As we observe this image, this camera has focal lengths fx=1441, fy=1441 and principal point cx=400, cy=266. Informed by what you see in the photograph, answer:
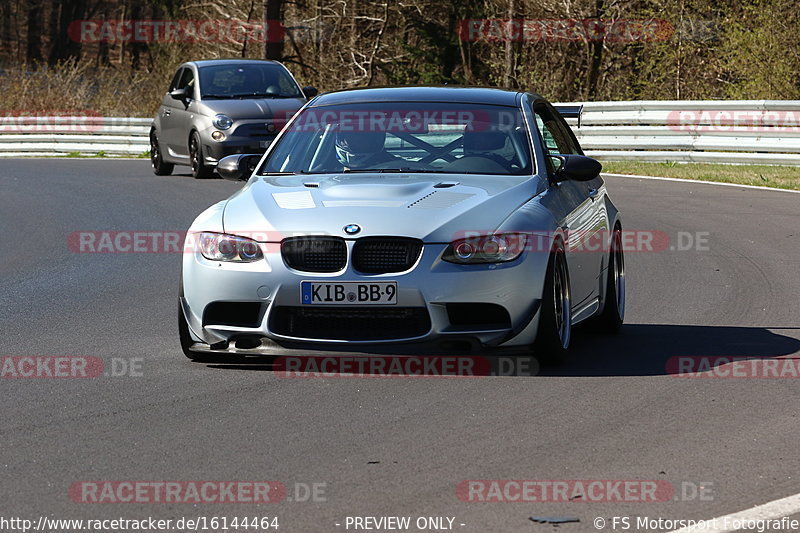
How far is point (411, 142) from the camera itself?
8.46m

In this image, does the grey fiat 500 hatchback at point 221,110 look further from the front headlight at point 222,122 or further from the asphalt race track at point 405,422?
the asphalt race track at point 405,422

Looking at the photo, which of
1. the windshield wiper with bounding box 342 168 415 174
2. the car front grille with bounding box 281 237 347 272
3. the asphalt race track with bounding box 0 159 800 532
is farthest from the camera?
the windshield wiper with bounding box 342 168 415 174

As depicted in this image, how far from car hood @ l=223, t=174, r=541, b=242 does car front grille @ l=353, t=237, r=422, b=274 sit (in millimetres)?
44

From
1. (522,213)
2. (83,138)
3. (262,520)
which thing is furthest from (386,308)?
(83,138)

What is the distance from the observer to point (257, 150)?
2148 cm

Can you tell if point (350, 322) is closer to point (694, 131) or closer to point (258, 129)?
point (258, 129)

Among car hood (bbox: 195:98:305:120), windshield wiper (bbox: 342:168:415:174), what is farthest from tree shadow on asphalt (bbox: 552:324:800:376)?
car hood (bbox: 195:98:305:120)

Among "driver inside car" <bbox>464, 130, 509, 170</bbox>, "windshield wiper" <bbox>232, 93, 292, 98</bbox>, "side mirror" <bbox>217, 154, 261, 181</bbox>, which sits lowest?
"windshield wiper" <bbox>232, 93, 292, 98</bbox>

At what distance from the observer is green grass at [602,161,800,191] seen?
2077cm

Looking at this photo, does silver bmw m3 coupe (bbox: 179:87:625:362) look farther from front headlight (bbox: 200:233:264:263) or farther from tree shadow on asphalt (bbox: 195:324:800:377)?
tree shadow on asphalt (bbox: 195:324:800:377)

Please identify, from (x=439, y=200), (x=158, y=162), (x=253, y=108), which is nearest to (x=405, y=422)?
(x=439, y=200)

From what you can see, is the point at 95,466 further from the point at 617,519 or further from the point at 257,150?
the point at 257,150

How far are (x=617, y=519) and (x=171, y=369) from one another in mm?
3542

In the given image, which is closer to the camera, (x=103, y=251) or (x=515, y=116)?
(x=515, y=116)
